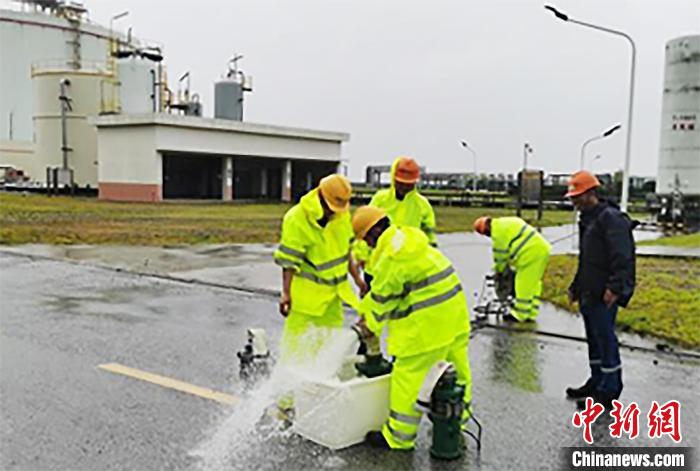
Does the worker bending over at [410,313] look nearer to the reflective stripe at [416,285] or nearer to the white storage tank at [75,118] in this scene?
the reflective stripe at [416,285]

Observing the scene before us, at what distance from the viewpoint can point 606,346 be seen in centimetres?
528

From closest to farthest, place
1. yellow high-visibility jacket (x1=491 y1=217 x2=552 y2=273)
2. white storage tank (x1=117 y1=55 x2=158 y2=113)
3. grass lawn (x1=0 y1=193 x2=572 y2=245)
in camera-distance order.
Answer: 1. yellow high-visibility jacket (x1=491 y1=217 x2=552 y2=273)
2. grass lawn (x1=0 y1=193 x2=572 y2=245)
3. white storage tank (x1=117 y1=55 x2=158 y2=113)

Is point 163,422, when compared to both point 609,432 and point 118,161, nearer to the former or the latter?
point 609,432

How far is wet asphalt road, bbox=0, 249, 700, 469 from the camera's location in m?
4.21

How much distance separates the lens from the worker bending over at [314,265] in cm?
467

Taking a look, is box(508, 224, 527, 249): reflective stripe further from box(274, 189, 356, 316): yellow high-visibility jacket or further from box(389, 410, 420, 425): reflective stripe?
box(389, 410, 420, 425): reflective stripe

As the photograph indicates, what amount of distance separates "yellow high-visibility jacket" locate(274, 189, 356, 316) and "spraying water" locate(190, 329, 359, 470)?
25 centimetres

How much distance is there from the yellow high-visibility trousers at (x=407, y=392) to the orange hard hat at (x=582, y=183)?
5.89 ft

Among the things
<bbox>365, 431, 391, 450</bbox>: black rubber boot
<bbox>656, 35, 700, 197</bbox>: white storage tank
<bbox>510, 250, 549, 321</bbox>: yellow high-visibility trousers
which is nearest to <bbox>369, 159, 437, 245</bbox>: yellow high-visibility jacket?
<bbox>510, 250, 549, 321</bbox>: yellow high-visibility trousers

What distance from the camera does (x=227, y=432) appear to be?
4.59 metres

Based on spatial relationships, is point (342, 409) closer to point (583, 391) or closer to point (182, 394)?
point (182, 394)

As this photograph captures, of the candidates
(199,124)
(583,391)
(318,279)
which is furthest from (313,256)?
(199,124)

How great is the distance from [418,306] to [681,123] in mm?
33260

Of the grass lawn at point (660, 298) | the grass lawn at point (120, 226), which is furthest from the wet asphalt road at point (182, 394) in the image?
the grass lawn at point (120, 226)
